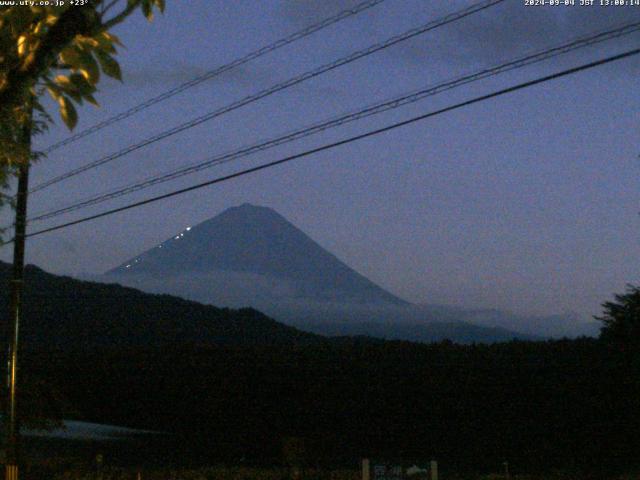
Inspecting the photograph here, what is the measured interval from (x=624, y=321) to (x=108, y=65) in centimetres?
1677

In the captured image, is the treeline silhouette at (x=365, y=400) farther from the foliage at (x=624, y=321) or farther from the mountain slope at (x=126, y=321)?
the mountain slope at (x=126, y=321)

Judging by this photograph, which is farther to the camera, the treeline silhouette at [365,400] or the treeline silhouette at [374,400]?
the treeline silhouette at [374,400]

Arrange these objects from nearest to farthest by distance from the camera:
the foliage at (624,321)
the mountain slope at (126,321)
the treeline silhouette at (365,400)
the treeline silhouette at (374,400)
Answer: the foliage at (624,321) → the treeline silhouette at (365,400) → the treeline silhouette at (374,400) → the mountain slope at (126,321)

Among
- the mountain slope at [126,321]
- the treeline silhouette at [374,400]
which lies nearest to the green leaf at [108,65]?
the treeline silhouette at [374,400]

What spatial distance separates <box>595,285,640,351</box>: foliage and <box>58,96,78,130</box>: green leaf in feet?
54.4

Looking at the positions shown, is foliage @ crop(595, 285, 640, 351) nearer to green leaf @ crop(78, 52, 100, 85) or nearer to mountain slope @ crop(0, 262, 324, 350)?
green leaf @ crop(78, 52, 100, 85)

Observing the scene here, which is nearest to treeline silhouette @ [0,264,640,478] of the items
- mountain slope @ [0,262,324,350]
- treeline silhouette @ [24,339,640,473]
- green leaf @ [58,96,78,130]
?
treeline silhouette @ [24,339,640,473]

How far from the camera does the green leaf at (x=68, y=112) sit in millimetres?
5039

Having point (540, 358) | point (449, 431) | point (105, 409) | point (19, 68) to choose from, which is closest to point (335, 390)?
point (449, 431)

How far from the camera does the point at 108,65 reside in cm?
502

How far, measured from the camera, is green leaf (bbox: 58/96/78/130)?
504 centimetres

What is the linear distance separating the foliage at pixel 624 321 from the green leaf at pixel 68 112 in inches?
653

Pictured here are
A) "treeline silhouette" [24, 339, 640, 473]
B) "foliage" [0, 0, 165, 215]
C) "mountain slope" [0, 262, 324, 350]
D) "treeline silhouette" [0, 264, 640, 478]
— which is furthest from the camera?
"mountain slope" [0, 262, 324, 350]

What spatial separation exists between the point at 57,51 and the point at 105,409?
42283 millimetres
